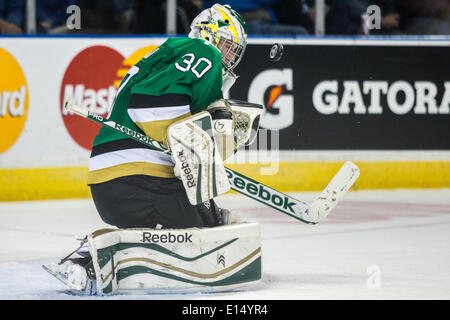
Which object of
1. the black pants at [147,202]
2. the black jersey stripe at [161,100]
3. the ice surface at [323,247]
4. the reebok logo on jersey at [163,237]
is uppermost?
the black jersey stripe at [161,100]

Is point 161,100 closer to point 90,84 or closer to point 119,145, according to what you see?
point 119,145

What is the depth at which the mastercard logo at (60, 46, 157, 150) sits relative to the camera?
625cm

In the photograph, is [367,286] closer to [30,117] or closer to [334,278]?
[334,278]

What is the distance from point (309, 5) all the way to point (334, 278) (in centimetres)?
346

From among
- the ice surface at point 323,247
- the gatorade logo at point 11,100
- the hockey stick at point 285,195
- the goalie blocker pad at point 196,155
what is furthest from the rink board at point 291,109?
the goalie blocker pad at point 196,155

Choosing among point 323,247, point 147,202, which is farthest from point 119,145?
point 323,247

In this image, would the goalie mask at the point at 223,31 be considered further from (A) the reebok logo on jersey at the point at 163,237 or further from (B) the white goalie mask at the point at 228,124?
(A) the reebok logo on jersey at the point at 163,237

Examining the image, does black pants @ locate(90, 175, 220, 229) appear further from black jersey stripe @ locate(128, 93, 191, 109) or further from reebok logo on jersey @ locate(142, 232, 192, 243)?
black jersey stripe @ locate(128, 93, 191, 109)

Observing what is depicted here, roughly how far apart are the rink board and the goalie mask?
8.95 ft

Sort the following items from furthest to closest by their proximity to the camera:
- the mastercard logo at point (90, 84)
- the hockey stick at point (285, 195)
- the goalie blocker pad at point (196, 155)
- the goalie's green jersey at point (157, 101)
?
the mastercard logo at point (90, 84) → the hockey stick at point (285, 195) → the goalie's green jersey at point (157, 101) → the goalie blocker pad at point (196, 155)

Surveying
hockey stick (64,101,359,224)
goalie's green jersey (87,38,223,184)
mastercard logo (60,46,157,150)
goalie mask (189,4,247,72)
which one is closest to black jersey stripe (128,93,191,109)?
goalie's green jersey (87,38,223,184)

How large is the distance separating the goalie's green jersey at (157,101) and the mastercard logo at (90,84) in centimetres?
281

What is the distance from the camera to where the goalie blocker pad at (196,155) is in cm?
317

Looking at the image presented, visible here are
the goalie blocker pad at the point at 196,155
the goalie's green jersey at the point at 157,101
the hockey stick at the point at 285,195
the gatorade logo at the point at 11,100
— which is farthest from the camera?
the gatorade logo at the point at 11,100
